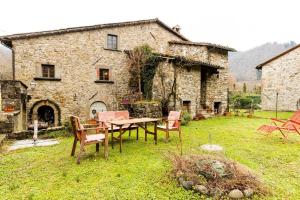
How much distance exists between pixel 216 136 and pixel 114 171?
4578 mm

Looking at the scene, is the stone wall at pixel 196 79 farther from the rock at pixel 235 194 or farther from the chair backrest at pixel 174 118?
the rock at pixel 235 194

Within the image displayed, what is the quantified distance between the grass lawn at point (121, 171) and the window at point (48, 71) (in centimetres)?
612

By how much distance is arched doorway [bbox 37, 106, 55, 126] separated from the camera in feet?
36.7

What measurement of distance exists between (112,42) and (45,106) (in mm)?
5385

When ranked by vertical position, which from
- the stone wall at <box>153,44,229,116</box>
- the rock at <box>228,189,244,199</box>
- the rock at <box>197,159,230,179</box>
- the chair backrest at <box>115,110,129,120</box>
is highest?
the stone wall at <box>153,44,229,116</box>

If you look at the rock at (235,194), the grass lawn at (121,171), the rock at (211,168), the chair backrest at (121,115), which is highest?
the chair backrest at (121,115)

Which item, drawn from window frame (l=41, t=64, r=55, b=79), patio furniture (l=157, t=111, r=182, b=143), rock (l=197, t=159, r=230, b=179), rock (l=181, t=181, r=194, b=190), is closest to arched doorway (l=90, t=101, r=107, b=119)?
window frame (l=41, t=64, r=55, b=79)

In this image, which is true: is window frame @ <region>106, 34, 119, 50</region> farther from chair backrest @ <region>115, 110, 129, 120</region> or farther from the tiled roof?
chair backrest @ <region>115, 110, 129, 120</region>

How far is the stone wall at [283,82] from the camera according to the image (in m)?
16.3

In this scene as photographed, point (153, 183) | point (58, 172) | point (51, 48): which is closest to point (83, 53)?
point (51, 48)

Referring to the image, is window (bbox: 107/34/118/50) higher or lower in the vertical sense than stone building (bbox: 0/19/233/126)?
higher

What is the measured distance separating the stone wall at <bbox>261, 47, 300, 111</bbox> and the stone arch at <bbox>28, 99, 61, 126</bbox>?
Answer: 16917 mm

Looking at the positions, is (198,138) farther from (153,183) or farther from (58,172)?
(58,172)

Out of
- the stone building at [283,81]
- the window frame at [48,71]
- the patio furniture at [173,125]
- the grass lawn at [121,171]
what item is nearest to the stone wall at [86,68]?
the window frame at [48,71]
